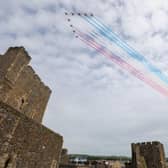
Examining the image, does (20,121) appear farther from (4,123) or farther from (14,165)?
(14,165)

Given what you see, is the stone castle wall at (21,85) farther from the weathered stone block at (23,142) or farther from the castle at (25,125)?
the weathered stone block at (23,142)

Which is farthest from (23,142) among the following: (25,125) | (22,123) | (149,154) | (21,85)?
(149,154)

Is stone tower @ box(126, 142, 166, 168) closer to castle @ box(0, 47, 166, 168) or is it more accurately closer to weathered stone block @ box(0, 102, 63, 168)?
castle @ box(0, 47, 166, 168)

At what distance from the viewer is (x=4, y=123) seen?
7.70 m

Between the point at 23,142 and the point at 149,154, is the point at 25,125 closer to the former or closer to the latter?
the point at 23,142

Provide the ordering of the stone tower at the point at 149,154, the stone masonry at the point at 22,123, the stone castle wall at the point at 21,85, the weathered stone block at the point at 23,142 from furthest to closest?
the stone tower at the point at 149,154
the stone castle wall at the point at 21,85
the stone masonry at the point at 22,123
the weathered stone block at the point at 23,142

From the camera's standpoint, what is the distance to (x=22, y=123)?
871 cm

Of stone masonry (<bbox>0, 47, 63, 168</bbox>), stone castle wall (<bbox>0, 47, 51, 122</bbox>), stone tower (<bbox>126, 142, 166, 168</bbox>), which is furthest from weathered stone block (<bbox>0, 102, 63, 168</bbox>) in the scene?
stone tower (<bbox>126, 142, 166, 168</bbox>)

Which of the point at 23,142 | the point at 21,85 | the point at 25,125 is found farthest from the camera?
the point at 21,85

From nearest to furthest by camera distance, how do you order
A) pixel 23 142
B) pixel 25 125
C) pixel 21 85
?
pixel 23 142, pixel 25 125, pixel 21 85

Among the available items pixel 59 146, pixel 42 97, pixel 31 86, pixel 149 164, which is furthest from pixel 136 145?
pixel 59 146

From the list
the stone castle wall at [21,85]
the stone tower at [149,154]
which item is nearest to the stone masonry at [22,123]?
the stone castle wall at [21,85]

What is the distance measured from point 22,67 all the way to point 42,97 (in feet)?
16.4

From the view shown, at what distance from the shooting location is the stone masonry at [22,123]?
788 centimetres
